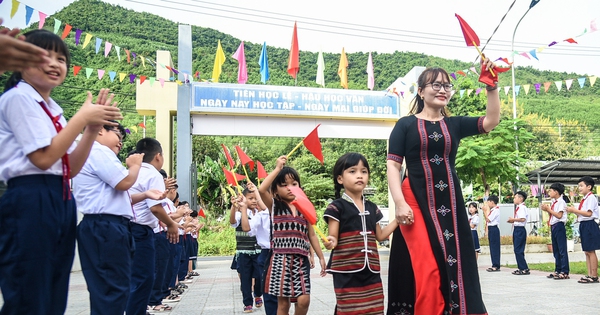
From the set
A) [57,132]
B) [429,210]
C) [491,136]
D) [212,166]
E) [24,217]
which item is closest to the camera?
[24,217]

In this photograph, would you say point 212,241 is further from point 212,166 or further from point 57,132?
point 57,132

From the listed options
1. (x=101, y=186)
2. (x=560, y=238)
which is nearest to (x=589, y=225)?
(x=560, y=238)

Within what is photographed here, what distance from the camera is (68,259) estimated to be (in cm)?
241

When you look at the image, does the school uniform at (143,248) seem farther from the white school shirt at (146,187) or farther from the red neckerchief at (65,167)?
the red neckerchief at (65,167)

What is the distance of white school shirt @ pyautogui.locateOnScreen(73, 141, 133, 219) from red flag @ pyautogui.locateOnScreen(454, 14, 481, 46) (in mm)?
2443

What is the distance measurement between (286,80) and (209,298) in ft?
108

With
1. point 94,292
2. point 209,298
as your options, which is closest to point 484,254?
point 209,298

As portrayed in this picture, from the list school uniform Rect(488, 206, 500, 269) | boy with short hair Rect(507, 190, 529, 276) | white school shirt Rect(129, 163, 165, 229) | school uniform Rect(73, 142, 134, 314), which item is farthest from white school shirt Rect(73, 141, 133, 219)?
Result: school uniform Rect(488, 206, 500, 269)

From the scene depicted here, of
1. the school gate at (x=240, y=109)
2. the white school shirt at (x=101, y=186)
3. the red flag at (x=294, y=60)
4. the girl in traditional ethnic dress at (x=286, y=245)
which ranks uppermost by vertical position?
the red flag at (x=294, y=60)

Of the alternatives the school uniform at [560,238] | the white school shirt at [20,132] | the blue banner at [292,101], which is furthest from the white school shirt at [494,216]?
the white school shirt at [20,132]

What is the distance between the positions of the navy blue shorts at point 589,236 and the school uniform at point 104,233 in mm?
8536

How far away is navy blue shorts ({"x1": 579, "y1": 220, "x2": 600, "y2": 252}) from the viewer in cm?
906

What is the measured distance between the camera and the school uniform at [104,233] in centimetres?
305

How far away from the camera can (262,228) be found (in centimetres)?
633
